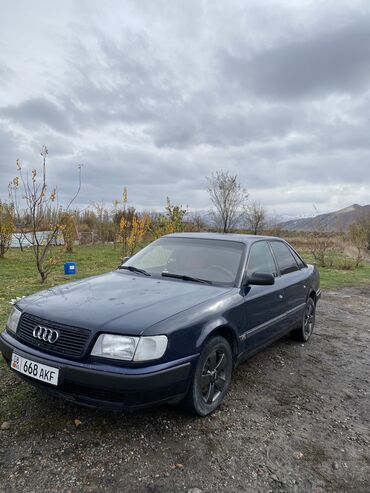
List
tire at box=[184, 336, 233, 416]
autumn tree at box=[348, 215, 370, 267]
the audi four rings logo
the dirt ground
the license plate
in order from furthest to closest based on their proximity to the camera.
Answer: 1. autumn tree at box=[348, 215, 370, 267]
2. tire at box=[184, 336, 233, 416]
3. the audi four rings logo
4. the license plate
5. the dirt ground

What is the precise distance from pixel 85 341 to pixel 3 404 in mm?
1158

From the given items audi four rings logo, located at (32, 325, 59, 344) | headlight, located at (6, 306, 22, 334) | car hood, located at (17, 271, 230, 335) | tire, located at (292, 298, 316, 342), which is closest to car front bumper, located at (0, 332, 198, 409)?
audi four rings logo, located at (32, 325, 59, 344)

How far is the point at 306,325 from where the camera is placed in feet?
15.9

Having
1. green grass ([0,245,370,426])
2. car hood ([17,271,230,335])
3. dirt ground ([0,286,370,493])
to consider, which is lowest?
dirt ground ([0,286,370,493])

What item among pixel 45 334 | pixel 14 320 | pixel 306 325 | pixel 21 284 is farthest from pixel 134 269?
pixel 21 284

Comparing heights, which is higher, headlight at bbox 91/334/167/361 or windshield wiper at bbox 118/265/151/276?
windshield wiper at bbox 118/265/151/276

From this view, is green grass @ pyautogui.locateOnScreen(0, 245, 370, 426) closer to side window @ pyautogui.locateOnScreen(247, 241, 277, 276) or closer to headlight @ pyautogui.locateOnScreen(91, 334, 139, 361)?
headlight @ pyautogui.locateOnScreen(91, 334, 139, 361)

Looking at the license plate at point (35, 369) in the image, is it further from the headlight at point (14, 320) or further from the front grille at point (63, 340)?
the headlight at point (14, 320)

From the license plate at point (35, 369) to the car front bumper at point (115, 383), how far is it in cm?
3

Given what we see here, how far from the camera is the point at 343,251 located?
2088 centimetres

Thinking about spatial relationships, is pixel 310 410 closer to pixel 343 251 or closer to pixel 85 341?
pixel 85 341

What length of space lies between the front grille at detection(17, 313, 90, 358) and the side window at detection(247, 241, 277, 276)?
1.78m

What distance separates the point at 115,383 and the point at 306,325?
3424mm

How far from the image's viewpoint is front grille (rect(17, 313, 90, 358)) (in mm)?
2340
